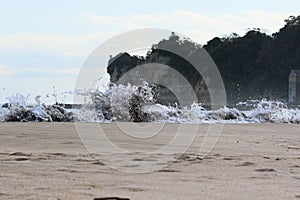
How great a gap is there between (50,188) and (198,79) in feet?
119

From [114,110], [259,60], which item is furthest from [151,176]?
[259,60]

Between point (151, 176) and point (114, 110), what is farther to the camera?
point (114, 110)

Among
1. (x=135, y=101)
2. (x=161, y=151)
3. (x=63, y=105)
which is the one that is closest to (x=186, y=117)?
(x=135, y=101)

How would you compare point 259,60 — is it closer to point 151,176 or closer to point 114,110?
point 114,110

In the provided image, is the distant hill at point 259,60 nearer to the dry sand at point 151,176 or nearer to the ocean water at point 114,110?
the ocean water at point 114,110

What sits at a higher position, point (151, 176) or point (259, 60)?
point (259, 60)

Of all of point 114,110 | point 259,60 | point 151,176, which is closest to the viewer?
point 151,176

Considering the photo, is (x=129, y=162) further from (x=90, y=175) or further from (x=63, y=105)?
(x=63, y=105)

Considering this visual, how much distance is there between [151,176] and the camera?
12.4ft

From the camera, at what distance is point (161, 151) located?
5387 mm

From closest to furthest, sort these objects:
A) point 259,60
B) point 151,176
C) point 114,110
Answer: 1. point 151,176
2. point 114,110
3. point 259,60

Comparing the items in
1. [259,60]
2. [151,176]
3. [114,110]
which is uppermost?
[259,60]

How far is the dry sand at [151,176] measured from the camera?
10.3ft

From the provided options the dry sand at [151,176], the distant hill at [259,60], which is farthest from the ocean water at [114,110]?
the distant hill at [259,60]
